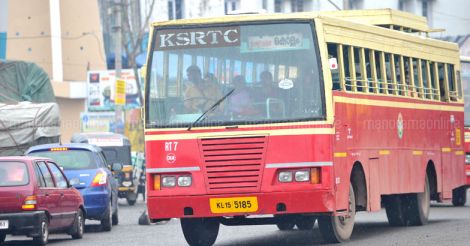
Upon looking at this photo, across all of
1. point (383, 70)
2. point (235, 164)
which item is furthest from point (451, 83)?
point (235, 164)

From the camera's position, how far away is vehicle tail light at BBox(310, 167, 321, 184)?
52.4 ft

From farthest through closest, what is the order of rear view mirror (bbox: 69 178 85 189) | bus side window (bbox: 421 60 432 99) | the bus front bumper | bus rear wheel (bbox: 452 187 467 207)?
bus rear wheel (bbox: 452 187 467 207), rear view mirror (bbox: 69 178 85 189), bus side window (bbox: 421 60 432 99), the bus front bumper

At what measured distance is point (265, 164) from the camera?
15.9 metres

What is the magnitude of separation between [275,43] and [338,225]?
8.79 feet

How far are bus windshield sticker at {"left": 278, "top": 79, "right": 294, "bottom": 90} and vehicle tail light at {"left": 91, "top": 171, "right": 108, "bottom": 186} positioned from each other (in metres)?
8.10

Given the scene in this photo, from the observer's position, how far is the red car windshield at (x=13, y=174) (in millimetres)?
19031

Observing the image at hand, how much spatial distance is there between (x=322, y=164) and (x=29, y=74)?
15.6 meters

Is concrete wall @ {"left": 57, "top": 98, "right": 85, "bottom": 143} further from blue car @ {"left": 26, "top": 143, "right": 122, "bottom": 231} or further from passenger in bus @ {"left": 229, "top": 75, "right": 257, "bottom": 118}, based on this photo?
passenger in bus @ {"left": 229, "top": 75, "right": 257, "bottom": 118}

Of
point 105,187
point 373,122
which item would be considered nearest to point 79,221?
point 105,187

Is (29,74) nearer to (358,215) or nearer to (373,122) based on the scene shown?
(358,215)

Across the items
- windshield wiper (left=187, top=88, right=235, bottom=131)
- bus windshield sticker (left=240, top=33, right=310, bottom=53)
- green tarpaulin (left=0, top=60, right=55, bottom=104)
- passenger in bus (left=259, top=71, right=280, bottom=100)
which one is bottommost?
windshield wiper (left=187, top=88, right=235, bottom=131)

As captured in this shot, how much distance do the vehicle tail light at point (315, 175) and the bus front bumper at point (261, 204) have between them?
0.16 m

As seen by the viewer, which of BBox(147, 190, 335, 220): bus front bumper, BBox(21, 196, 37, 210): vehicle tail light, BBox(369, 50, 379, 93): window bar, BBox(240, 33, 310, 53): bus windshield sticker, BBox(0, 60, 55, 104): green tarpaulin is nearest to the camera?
BBox(147, 190, 335, 220): bus front bumper

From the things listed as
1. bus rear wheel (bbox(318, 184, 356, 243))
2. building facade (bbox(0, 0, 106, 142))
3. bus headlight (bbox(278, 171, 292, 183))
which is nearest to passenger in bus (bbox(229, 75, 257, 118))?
bus headlight (bbox(278, 171, 292, 183))
